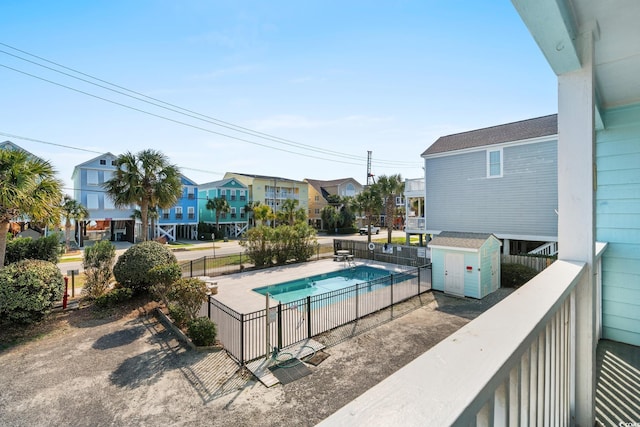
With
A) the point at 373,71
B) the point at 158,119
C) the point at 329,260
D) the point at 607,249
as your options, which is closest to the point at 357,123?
the point at 329,260

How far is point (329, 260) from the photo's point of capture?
19.2m

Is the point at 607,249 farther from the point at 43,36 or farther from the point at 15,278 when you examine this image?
the point at 43,36

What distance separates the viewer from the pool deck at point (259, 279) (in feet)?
35.6

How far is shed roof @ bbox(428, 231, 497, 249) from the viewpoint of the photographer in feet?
37.6

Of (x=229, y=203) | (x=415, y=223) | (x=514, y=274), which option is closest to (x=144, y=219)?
(x=415, y=223)

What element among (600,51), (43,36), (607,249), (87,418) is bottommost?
(87,418)

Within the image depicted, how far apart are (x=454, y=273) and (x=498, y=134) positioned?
9.30 m

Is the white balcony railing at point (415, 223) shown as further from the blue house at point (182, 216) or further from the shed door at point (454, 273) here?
the blue house at point (182, 216)

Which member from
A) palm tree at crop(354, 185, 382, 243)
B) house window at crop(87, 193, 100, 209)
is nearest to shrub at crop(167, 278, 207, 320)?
palm tree at crop(354, 185, 382, 243)

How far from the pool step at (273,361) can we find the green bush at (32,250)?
863cm

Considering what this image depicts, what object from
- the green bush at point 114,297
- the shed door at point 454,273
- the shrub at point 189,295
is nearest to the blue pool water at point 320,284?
the shed door at point 454,273

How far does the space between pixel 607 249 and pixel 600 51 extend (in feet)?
7.56

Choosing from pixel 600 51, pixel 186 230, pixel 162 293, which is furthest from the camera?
pixel 186 230

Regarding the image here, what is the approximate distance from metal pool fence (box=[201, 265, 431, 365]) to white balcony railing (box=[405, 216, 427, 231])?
8347mm
